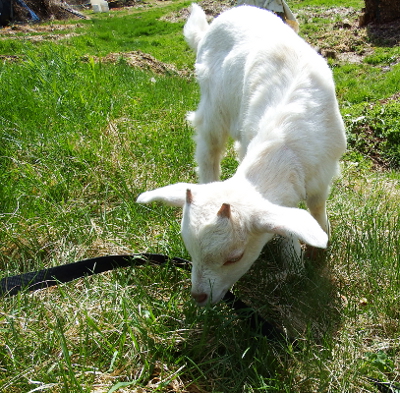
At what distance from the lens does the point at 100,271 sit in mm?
2773

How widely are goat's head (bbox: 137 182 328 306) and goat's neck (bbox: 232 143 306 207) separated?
142 mm

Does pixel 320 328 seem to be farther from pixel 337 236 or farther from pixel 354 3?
pixel 354 3

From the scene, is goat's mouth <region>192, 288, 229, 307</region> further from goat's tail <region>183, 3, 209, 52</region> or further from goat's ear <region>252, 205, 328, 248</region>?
goat's tail <region>183, 3, 209, 52</region>

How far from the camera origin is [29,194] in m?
3.41

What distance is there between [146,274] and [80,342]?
705mm

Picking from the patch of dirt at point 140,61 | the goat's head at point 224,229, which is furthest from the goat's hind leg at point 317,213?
the patch of dirt at point 140,61

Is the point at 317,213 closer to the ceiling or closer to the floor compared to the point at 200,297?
closer to the floor

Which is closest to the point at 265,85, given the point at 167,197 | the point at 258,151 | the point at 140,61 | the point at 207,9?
the point at 258,151

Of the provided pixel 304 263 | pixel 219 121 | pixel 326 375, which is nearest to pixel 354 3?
pixel 219 121

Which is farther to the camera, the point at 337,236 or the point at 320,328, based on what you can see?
the point at 337,236

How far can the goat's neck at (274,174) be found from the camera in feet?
8.02

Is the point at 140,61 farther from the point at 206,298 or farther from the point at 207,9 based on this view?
the point at 207,9

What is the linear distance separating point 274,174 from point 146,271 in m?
1.10

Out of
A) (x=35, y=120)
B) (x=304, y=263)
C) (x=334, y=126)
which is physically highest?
(x=334, y=126)
